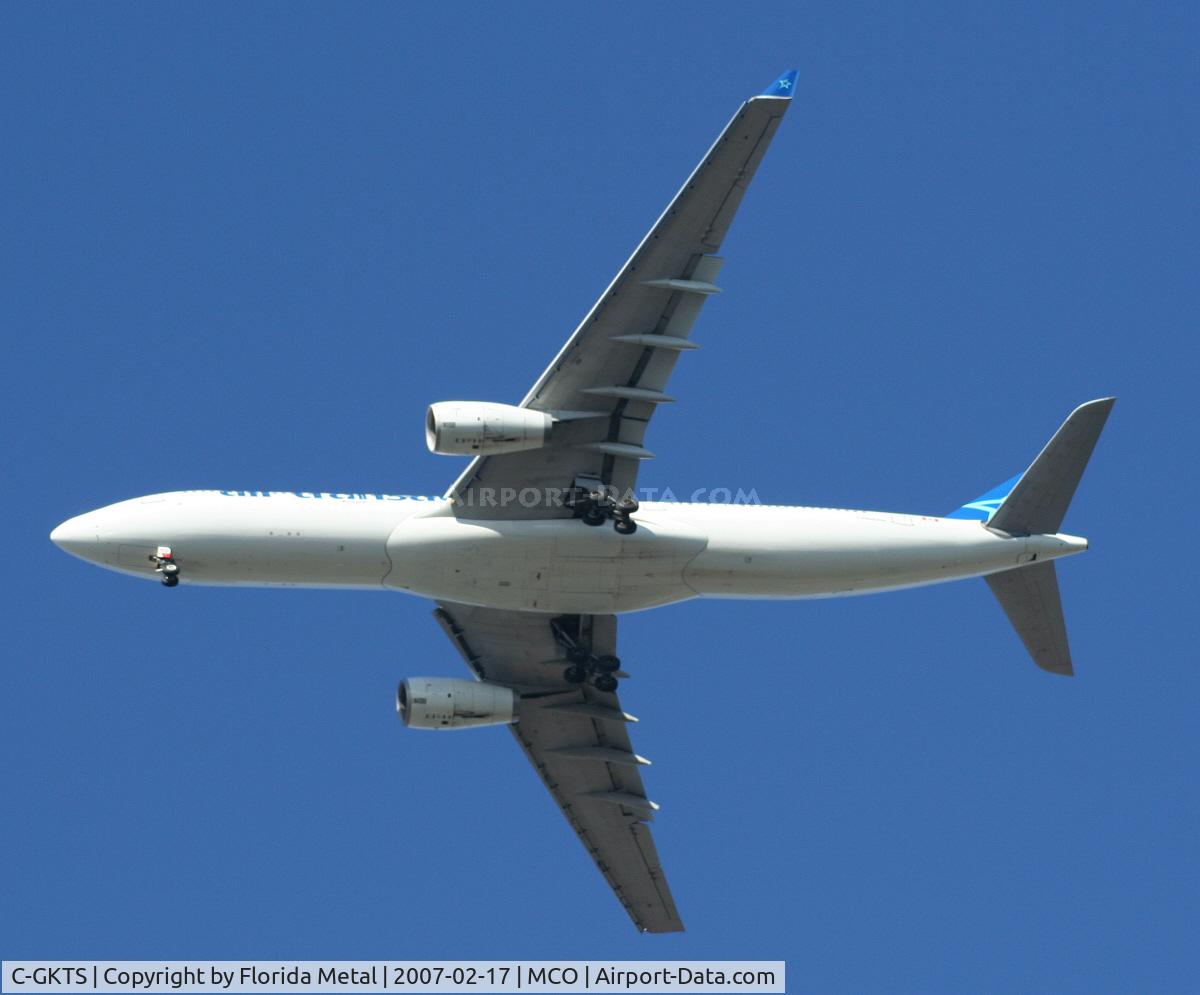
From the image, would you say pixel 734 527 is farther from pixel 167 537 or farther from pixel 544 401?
pixel 167 537

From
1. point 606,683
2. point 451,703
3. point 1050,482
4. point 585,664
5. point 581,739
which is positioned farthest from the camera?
point 581,739

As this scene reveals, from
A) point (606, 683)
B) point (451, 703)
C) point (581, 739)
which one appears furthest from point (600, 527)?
point (581, 739)

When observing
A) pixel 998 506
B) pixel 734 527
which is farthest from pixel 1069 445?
pixel 734 527

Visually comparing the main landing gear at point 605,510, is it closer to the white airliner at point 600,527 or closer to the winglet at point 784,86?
the white airliner at point 600,527

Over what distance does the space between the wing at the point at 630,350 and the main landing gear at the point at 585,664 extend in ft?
20.4

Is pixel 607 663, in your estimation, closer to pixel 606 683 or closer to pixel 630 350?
pixel 606 683

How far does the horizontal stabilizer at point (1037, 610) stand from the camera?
61.5 metres

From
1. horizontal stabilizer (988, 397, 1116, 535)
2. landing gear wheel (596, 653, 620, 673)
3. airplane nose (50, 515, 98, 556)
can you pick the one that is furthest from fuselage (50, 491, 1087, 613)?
landing gear wheel (596, 653, 620, 673)

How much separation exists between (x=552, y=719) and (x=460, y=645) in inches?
163

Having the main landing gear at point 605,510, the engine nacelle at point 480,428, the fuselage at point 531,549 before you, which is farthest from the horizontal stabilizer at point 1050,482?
the engine nacelle at point 480,428

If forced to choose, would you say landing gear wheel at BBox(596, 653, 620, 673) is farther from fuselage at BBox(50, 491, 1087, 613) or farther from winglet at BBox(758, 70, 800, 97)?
winglet at BBox(758, 70, 800, 97)

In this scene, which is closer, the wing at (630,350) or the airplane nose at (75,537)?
the wing at (630,350)

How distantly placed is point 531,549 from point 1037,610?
16400 mm

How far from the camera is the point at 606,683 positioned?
A: 199ft
